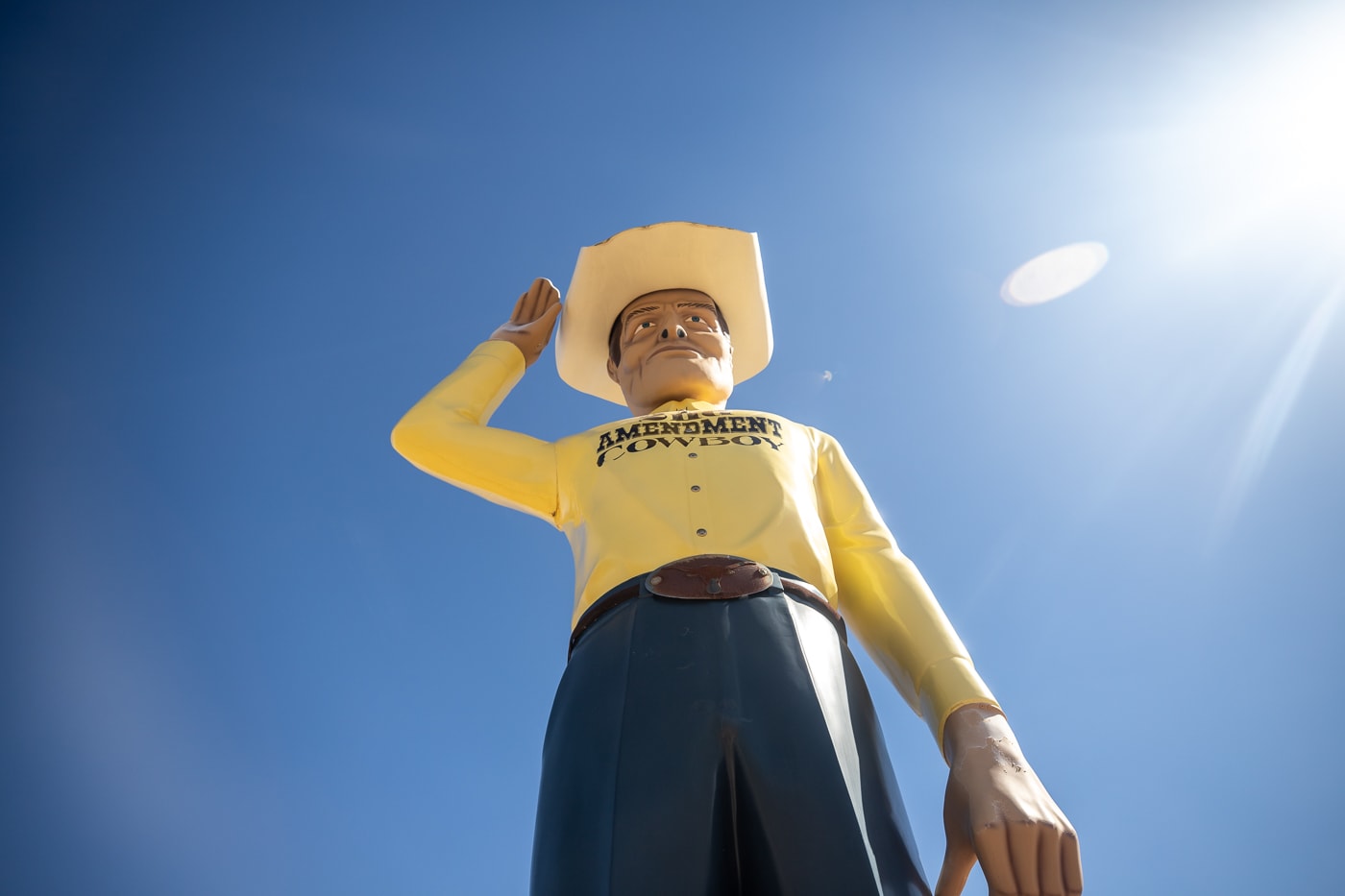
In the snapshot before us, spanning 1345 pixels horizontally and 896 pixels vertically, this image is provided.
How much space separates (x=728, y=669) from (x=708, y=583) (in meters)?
0.29

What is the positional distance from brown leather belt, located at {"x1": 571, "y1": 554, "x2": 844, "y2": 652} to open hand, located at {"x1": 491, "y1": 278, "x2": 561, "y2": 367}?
1.81 metres

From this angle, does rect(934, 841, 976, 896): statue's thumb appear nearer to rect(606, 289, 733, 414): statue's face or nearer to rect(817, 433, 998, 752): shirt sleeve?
rect(817, 433, 998, 752): shirt sleeve

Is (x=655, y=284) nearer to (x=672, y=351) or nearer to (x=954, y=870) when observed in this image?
(x=672, y=351)

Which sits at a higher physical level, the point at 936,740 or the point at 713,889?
the point at 936,740

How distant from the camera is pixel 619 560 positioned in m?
3.18

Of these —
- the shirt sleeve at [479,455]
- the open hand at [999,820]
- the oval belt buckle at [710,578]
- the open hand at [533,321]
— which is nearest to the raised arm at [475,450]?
the shirt sleeve at [479,455]

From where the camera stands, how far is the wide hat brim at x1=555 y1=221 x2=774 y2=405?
15.0ft

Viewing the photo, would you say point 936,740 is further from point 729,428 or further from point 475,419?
point 475,419

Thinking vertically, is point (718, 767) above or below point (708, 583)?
below

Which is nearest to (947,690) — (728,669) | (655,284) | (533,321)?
(728,669)

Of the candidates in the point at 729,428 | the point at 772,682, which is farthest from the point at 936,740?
the point at 729,428

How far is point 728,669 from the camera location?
2.71m

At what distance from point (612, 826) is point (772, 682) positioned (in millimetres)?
562

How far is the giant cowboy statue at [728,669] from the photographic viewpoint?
2418 millimetres
